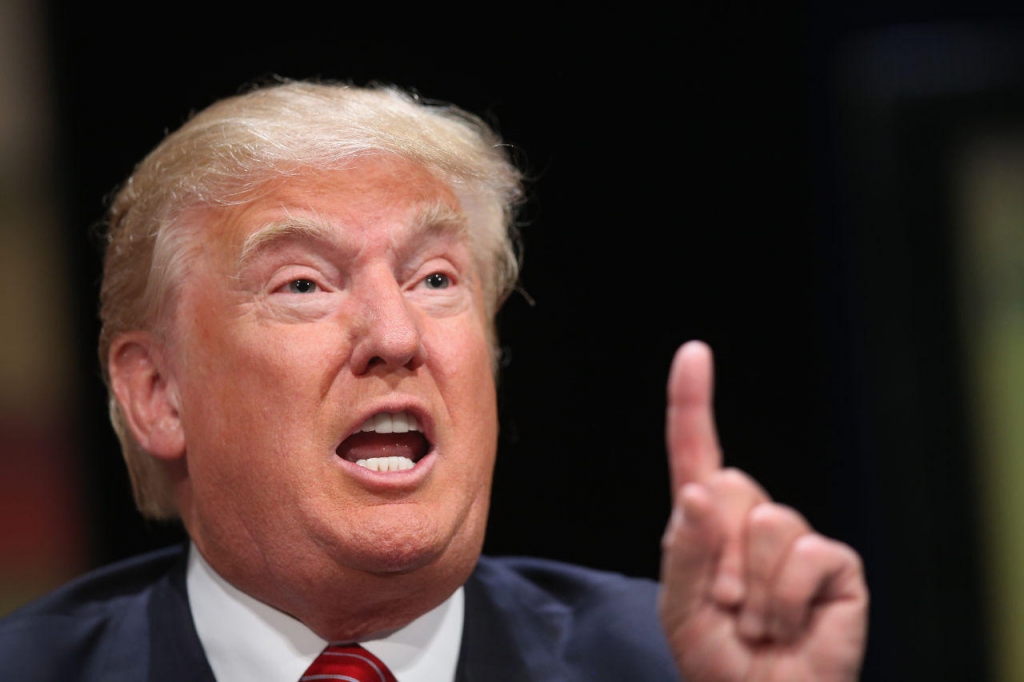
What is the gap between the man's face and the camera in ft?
4.14

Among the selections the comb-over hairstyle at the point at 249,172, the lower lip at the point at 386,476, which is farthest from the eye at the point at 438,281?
the lower lip at the point at 386,476

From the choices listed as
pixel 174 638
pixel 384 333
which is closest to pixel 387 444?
pixel 384 333

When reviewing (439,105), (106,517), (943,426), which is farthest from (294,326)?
(943,426)

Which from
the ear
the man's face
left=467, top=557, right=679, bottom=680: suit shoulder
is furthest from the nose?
left=467, top=557, right=679, bottom=680: suit shoulder

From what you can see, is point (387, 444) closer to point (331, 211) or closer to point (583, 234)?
point (331, 211)

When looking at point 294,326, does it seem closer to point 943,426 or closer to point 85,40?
point 85,40

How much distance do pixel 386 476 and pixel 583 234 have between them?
630mm

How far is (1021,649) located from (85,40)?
1788mm

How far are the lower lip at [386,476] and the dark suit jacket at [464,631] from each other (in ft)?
0.86

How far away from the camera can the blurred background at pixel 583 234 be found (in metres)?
1.75

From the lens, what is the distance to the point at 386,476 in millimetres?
1264

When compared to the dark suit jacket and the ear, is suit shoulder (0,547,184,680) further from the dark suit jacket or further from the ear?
the ear

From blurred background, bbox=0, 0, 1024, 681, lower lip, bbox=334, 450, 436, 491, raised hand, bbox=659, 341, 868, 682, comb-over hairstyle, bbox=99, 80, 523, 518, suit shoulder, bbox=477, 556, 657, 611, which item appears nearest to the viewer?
raised hand, bbox=659, 341, 868, 682

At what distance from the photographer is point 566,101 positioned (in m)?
1.74
